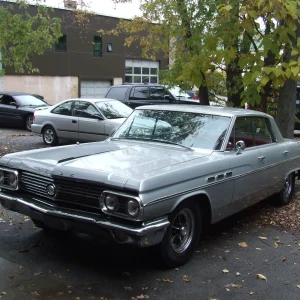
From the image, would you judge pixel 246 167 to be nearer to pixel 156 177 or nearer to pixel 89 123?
pixel 156 177

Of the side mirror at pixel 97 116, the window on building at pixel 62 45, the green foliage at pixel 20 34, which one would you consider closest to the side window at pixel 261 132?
the side mirror at pixel 97 116

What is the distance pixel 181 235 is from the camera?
14.7 feet

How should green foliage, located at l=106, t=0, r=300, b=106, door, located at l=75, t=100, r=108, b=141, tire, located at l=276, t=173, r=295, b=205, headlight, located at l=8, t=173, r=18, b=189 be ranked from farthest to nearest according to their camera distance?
door, located at l=75, t=100, r=108, b=141 < tire, located at l=276, t=173, r=295, b=205 < green foliage, located at l=106, t=0, r=300, b=106 < headlight, located at l=8, t=173, r=18, b=189

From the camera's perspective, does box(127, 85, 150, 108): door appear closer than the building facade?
Yes

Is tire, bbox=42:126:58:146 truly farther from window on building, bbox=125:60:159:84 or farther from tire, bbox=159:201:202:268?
window on building, bbox=125:60:159:84

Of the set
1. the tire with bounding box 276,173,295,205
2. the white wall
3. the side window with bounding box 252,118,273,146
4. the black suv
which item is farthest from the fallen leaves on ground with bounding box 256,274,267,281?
the white wall

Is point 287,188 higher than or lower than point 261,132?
lower

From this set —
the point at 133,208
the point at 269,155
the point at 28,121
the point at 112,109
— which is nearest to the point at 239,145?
the point at 269,155

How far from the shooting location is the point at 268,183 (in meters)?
5.86

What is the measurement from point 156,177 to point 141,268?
41.4 inches

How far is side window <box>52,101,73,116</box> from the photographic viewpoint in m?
12.2

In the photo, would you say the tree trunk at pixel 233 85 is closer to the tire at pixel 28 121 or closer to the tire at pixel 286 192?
the tire at pixel 286 192

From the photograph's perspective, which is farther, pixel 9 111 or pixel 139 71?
pixel 139 71

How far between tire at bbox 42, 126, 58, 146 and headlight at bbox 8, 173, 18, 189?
25.9ft
